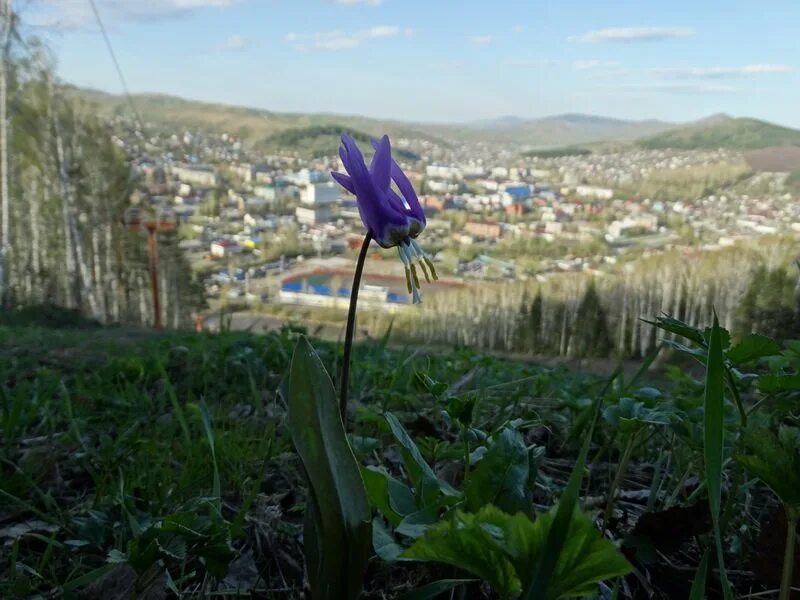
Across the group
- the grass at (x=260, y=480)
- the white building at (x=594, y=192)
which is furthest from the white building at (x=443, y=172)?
the grass at (x=260, y=480)

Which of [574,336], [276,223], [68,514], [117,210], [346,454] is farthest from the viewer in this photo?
[276,223]

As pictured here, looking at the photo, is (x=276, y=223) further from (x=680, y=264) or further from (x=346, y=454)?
(x=346, y=454)

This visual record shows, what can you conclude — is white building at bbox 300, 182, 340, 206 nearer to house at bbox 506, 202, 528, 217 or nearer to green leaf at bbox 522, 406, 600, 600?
house at bbox 506, 202, 528, 217

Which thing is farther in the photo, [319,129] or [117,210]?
[319,129]

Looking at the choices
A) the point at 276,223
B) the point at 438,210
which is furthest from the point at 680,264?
the point at 276,223

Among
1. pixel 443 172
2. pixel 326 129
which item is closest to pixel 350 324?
pixel 326 129

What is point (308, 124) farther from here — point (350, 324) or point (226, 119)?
point (350, 324)

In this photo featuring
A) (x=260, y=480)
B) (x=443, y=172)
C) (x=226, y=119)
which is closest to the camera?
(x=260, y=480)
